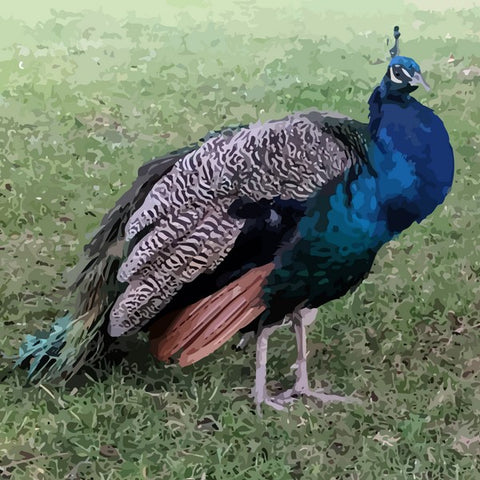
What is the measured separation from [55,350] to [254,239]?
910 millimetres

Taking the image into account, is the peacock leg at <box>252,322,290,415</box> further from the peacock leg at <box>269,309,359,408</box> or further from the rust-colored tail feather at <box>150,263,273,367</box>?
the rust-colored tail feather at <box>150,263,273,367</box>

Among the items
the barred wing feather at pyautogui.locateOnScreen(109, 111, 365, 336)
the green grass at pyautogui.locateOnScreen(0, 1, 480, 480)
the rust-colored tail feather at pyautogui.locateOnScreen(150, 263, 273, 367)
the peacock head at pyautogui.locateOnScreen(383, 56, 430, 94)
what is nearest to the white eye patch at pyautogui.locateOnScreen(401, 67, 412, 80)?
the peacock head at pyautogui.locateOnScreen(383, 56, 430, 94)

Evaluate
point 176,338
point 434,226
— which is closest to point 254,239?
point 176,338

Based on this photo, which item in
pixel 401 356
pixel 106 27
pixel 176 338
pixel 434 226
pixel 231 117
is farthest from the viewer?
pixel 106 27

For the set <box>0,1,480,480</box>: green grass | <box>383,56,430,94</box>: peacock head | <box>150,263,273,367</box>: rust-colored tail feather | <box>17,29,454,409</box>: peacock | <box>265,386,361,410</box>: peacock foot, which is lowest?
<box>265,386,361,410</box>: peacock foot

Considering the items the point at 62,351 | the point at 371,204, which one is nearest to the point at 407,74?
the point at 371,204

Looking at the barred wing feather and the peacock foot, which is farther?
the peacock foot

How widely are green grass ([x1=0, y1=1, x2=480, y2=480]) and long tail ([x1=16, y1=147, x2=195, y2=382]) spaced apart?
0.09 m

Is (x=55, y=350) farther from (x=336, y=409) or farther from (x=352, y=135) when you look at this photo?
(x=352, y=135)

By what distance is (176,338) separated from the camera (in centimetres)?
286

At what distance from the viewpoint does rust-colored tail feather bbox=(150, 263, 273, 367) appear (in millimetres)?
2717

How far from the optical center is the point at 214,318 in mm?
2760

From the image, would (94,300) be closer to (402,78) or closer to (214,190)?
(214,190)

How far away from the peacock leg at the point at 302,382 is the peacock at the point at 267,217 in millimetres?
89
